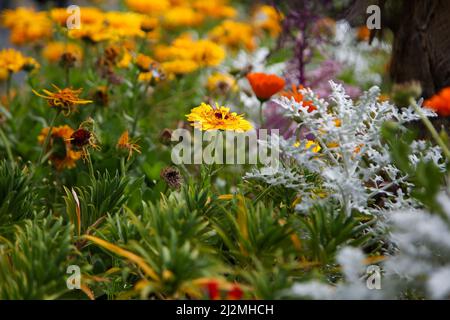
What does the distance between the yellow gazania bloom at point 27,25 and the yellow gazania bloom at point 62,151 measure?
3.04 ft

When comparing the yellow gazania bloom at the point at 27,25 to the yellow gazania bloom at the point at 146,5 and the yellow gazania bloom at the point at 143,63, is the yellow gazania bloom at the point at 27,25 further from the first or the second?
the yellow gazania bloom at the point at 143,63

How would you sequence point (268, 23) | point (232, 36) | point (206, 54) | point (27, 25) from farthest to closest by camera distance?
point (268, 23)
point (232, 36)
point (27, 25)
point (206, 54)

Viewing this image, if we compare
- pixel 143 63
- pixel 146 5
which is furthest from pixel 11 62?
pixel 146 5

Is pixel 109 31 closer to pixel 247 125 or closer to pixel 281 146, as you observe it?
pixel 247 125

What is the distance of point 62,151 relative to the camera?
160 cm

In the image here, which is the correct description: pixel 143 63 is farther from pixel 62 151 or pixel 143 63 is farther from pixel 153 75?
pixel 62 151

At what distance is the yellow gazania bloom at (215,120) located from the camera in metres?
1.30

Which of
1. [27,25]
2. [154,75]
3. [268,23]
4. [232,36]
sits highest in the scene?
[268,23]

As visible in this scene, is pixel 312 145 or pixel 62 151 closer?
pixel 312 145

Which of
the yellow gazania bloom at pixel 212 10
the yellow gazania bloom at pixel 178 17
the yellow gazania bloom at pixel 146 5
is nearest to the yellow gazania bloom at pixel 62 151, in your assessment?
the yellow gazania bloom at pixel 146 5

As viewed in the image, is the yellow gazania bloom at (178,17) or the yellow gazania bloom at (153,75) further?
the yellow gazania bloom at (178,17)

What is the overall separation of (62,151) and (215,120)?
19.2 inches

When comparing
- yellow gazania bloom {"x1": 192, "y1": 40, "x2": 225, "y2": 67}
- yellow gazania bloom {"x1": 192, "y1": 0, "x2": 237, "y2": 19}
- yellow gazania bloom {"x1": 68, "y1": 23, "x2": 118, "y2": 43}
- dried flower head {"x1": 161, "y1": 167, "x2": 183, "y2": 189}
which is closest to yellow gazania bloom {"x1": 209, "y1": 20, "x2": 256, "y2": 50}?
yellow gazania bloom {"x1": 192, "y1": 0, "x2": 237, "y2": 19}

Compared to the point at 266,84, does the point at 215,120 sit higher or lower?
lower
